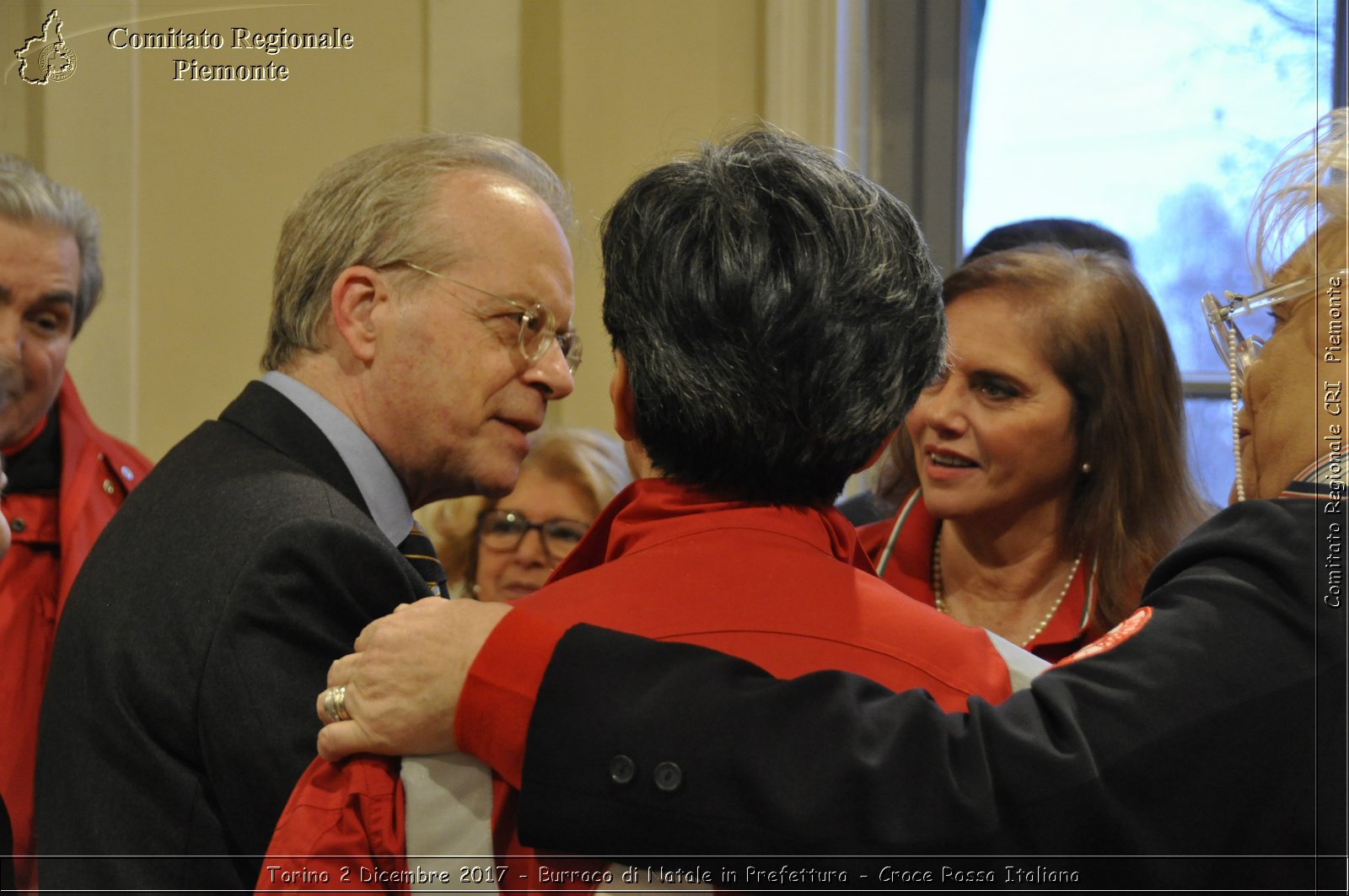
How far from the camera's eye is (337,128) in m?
3.66

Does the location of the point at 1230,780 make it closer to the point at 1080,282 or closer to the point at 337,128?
the point at 1080,282

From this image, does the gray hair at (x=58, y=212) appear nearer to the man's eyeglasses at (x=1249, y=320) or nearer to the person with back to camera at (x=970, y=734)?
the person with back to camera at (x=970, y=734)

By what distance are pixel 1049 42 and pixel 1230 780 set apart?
2983 mm

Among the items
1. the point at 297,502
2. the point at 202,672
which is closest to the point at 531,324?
the point at 297,502

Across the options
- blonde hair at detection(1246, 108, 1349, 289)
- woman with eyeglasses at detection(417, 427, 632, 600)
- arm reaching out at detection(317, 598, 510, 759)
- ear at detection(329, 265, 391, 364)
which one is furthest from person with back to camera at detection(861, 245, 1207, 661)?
arm reaching out at detection(317, 598, 510, 759)

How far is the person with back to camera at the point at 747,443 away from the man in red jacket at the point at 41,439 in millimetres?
1755

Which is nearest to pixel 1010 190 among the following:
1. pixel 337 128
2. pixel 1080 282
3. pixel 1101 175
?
pixel 1101 175

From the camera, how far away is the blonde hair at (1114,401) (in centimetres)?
245

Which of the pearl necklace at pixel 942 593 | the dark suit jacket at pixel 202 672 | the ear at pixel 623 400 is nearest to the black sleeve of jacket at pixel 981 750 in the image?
the ear at pixel 623 400

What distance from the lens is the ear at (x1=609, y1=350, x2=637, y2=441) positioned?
4.09 feet

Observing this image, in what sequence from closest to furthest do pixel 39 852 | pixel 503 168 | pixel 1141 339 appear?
pixel 39 852 < pixel 503 168 < pixel 1141 339

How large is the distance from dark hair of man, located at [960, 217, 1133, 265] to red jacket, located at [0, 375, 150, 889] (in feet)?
6.41

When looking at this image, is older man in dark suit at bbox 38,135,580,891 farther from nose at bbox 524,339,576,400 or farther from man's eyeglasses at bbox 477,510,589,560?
man's eyeglasses at bbox 477,510,589,560

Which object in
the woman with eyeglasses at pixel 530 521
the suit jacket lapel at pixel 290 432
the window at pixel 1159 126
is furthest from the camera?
the window at pixel 1159 126
